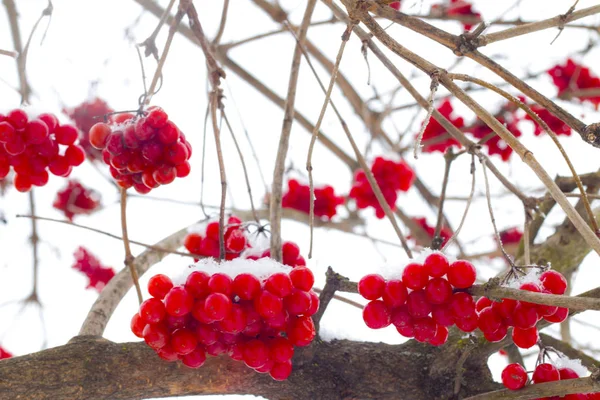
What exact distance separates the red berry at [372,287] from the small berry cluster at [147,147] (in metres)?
0.39

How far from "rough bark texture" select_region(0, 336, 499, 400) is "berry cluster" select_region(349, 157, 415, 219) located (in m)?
0.76

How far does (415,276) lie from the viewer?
2.68 ft

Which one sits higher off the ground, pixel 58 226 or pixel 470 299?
pixel 58 226

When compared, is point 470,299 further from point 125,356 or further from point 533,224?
point 533,224

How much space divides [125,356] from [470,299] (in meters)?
0.58

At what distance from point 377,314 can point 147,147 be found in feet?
1.55

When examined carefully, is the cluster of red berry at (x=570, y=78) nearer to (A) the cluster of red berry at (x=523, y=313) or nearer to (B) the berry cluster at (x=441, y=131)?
(B) the berry cluster at (x=441, y=131)

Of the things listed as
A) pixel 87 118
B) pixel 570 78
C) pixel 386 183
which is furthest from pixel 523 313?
pixel 570 78

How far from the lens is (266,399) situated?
3.66 feet

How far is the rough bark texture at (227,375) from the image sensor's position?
954 mm

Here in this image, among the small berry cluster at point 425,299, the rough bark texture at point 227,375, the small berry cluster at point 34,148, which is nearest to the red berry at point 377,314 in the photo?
the small berry cluster at point 425,299

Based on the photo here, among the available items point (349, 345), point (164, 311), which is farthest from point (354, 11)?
point (349, 345)

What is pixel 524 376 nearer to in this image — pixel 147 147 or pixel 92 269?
pixel 147 147

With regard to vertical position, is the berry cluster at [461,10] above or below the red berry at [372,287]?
above
